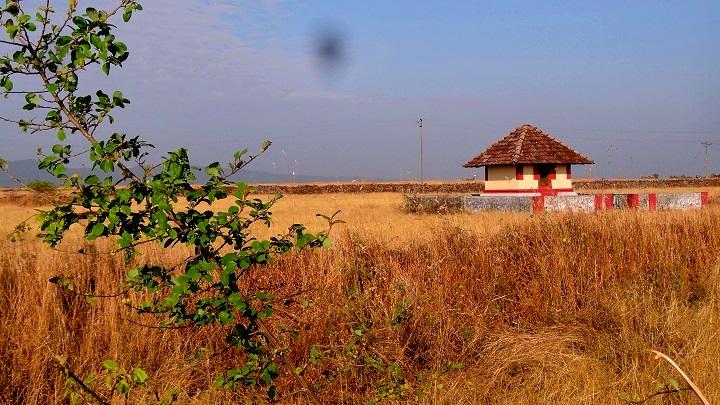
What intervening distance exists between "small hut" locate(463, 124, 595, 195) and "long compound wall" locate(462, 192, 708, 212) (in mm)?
2722

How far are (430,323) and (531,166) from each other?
71.9 feet

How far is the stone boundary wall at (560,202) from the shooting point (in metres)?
20.3

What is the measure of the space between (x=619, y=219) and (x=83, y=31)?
734 centimetres

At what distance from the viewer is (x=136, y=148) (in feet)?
9.40

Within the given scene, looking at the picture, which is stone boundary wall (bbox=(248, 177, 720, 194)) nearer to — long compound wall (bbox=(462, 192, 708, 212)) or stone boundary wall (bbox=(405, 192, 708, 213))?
stone boundary wall (bbox=(405, 192, 708, 213))

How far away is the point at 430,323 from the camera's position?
514 centimetres

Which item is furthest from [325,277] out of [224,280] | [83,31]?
[83,31]

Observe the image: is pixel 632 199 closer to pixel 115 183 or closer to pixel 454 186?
pixel 115 183

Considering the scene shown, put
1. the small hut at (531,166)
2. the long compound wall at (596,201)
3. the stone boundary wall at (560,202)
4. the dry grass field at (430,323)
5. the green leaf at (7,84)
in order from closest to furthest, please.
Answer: the green leaf at (7,84) → the dry grass field at (430,323) → the long compound wall at (596,201) → the stone boundary wall at (560,202) → the small hut at (531,166)

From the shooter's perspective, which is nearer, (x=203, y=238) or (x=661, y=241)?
(x=203, y=238)

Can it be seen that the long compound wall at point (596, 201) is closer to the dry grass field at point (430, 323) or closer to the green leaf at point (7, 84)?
the dry grass field at point (430, 323)

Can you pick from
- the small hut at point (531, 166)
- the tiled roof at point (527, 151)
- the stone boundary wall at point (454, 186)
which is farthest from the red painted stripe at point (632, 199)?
the stone boundary wall at point (454, 186)

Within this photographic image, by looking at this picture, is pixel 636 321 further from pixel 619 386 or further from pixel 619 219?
pixel 619 219

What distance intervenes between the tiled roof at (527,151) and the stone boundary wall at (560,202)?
2.79m
